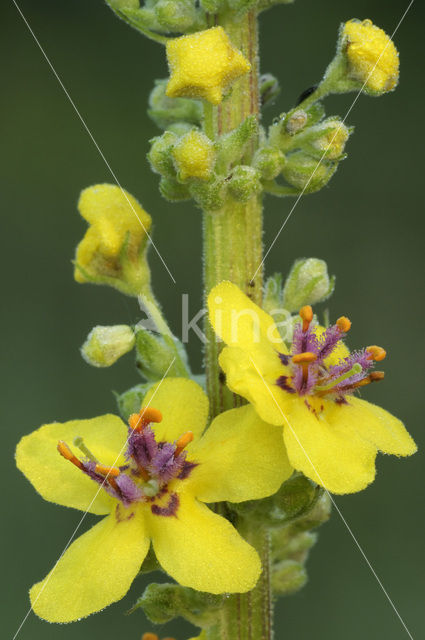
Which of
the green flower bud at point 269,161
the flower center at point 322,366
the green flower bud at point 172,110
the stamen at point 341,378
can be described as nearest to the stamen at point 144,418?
the flower center at point 322,366

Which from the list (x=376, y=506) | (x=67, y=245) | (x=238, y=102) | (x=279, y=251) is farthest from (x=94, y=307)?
(x=238, y=102)

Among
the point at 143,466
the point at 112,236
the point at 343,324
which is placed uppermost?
the point at 112,236

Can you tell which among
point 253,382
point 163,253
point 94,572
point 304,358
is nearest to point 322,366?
Answer: point 304,358

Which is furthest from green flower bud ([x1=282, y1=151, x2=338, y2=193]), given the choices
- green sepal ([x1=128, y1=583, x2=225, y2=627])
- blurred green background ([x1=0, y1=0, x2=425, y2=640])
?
blurred green background ([x1=0, y1=0, x2=425, y2=640])

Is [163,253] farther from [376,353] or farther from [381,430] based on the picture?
[381,430]

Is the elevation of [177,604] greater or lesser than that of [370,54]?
lesser

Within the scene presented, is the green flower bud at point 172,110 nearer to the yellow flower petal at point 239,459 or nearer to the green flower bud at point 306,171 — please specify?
the green flower bud at point 306,171

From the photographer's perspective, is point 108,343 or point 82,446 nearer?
point 82,446
